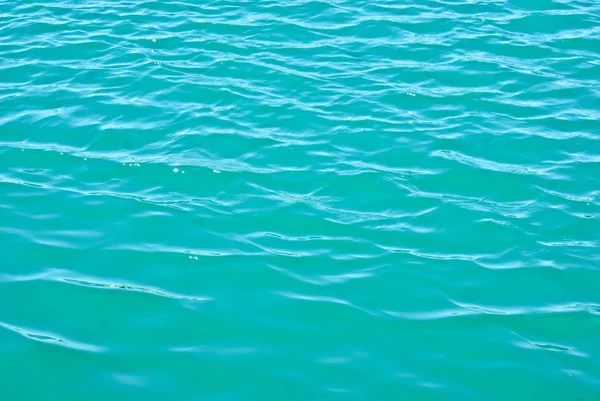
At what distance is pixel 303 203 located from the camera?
9859mm

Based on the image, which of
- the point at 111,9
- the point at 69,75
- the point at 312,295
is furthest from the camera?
the point at 111,9

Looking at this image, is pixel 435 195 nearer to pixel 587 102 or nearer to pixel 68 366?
pixel 587 102

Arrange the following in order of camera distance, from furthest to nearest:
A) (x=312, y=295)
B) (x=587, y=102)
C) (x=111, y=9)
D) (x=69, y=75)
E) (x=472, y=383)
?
1. (x=111, y=9)
2. (x=69, y=75)
3. (x=587, y=102)
4. (x=312, y=295)
5. (x=472, y=383)

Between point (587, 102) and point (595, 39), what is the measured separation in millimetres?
2429

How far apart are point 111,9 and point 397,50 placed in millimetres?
6481

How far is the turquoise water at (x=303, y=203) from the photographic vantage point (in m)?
7.57

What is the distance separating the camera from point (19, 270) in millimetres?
8836

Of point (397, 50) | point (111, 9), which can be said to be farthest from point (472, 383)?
point (111, 9)

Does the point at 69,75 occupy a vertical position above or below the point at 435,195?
above

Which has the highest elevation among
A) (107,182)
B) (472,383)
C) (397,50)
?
(397,50)

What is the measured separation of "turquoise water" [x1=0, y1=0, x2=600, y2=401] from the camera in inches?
298

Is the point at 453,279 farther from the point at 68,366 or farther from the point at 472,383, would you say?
the point at 68,366

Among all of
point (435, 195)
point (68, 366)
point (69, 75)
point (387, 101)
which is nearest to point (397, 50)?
point (387, 101)

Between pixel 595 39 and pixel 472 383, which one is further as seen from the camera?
pixel 595 39
